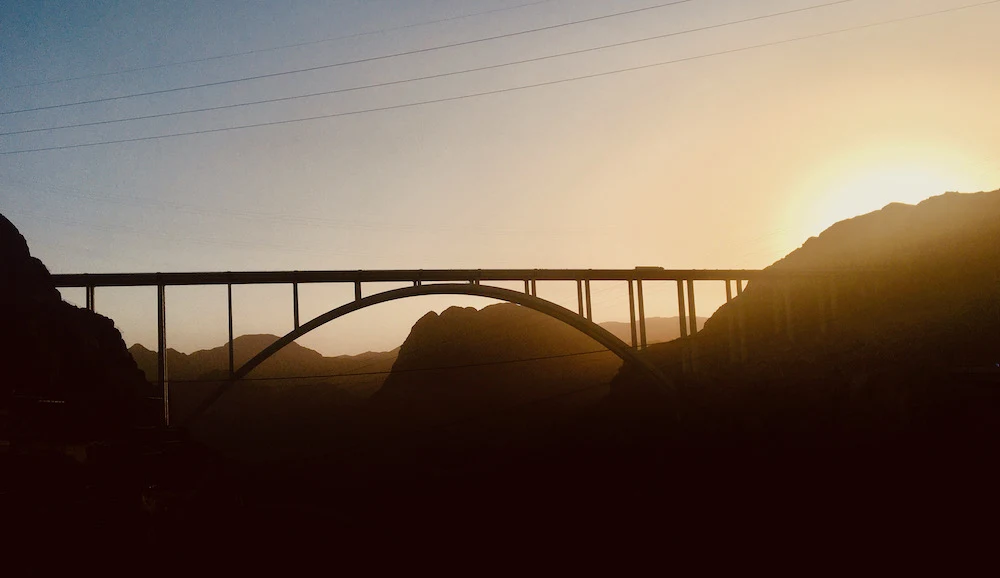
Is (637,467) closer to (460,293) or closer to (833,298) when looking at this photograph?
(460,293)

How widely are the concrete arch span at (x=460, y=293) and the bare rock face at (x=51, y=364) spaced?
15.6ft

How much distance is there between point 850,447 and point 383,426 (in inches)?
3138

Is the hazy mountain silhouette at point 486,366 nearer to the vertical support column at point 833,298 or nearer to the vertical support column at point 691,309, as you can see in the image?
the vertical support column at point 833,298

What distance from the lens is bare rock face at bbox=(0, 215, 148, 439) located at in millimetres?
30844

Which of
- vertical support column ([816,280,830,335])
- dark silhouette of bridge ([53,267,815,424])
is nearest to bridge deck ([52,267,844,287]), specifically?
dark silhouette of bridge ([53,267,815,424])

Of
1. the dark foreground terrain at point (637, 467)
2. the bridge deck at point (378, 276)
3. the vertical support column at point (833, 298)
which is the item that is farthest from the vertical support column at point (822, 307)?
the bridge deck at point (378, 276)

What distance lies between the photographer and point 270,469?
74.2 metres

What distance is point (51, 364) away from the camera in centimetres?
3328

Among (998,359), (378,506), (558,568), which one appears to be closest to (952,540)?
(998,359)

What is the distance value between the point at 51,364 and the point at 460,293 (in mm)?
22377

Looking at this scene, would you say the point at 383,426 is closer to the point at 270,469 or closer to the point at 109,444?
the point at 270,469

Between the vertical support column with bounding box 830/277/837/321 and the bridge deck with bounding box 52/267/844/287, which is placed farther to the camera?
the vertical support column with bounding box 830/277/837/321

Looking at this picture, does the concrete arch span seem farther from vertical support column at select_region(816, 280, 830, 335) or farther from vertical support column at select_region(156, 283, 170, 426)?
vertical support column at select_region(816, 280, 830, 335)

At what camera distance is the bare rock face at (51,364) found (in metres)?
30.8
